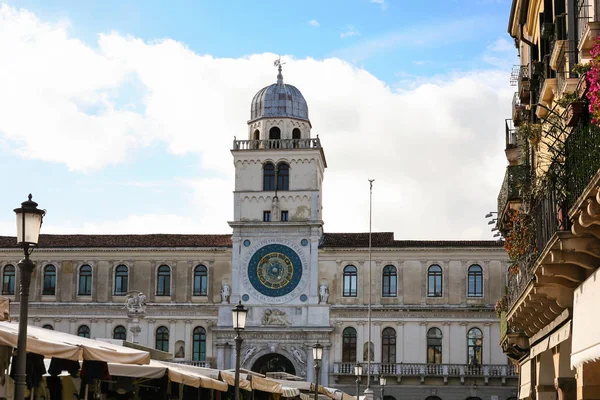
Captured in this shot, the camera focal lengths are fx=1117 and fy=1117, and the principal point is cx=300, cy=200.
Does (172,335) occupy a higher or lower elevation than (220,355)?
higher

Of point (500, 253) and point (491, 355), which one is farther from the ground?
point (500, 253)

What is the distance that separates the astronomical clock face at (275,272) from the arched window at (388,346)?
5528 mm

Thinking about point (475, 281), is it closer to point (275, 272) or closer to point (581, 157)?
point (275, 272)

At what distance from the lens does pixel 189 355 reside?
64375 millimetres

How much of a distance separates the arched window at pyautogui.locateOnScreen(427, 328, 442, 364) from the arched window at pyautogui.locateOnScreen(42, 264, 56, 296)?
22.3 metres

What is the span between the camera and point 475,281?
208ft

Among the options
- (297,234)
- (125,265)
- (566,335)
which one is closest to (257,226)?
(297,234)

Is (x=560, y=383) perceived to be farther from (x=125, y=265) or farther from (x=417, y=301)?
(x=125, y=265)

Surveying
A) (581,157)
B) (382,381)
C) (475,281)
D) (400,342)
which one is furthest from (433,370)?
(581,157)

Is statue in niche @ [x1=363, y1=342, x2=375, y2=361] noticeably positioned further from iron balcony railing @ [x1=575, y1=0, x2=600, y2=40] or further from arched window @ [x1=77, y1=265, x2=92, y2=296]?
iron balcony railing @ [x1=575, y1=0, x2=600, y2=40]

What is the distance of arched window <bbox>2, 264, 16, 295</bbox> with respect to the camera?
66312mm

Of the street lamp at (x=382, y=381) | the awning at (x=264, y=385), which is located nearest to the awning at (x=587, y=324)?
the awning at (x=264, y=385)

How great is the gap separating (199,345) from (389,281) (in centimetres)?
1157

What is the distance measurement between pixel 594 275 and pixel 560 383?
21.0 feet
